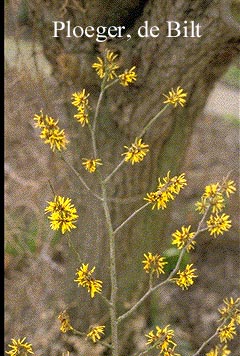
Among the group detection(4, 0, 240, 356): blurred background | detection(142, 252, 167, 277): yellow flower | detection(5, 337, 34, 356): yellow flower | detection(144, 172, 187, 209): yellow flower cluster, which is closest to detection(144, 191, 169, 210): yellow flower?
detection(144, 172, 187, 209): yellow flower cluster

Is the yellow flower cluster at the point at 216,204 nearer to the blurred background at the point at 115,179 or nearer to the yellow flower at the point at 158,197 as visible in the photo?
the yellow flower at the point at 158,197

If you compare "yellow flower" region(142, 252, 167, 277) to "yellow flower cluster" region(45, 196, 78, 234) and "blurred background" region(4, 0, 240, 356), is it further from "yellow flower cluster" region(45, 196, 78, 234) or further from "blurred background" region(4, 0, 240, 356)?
"blurred background" region(4, 0, 240, 356)

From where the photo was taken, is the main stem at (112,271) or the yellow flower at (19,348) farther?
the main stem at (112,271)

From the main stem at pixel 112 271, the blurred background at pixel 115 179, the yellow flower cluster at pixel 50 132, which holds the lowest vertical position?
the main stem at pixel 112 271

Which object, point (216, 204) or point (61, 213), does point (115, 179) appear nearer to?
point (216, 204)

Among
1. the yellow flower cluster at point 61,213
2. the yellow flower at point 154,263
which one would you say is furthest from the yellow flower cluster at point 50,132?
the yellow flower at point 154,263

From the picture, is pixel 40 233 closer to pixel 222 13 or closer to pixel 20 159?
pixel 20 159

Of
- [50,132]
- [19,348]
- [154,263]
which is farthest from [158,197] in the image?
[19,348]

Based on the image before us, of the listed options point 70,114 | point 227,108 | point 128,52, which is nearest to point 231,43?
point 128,52
